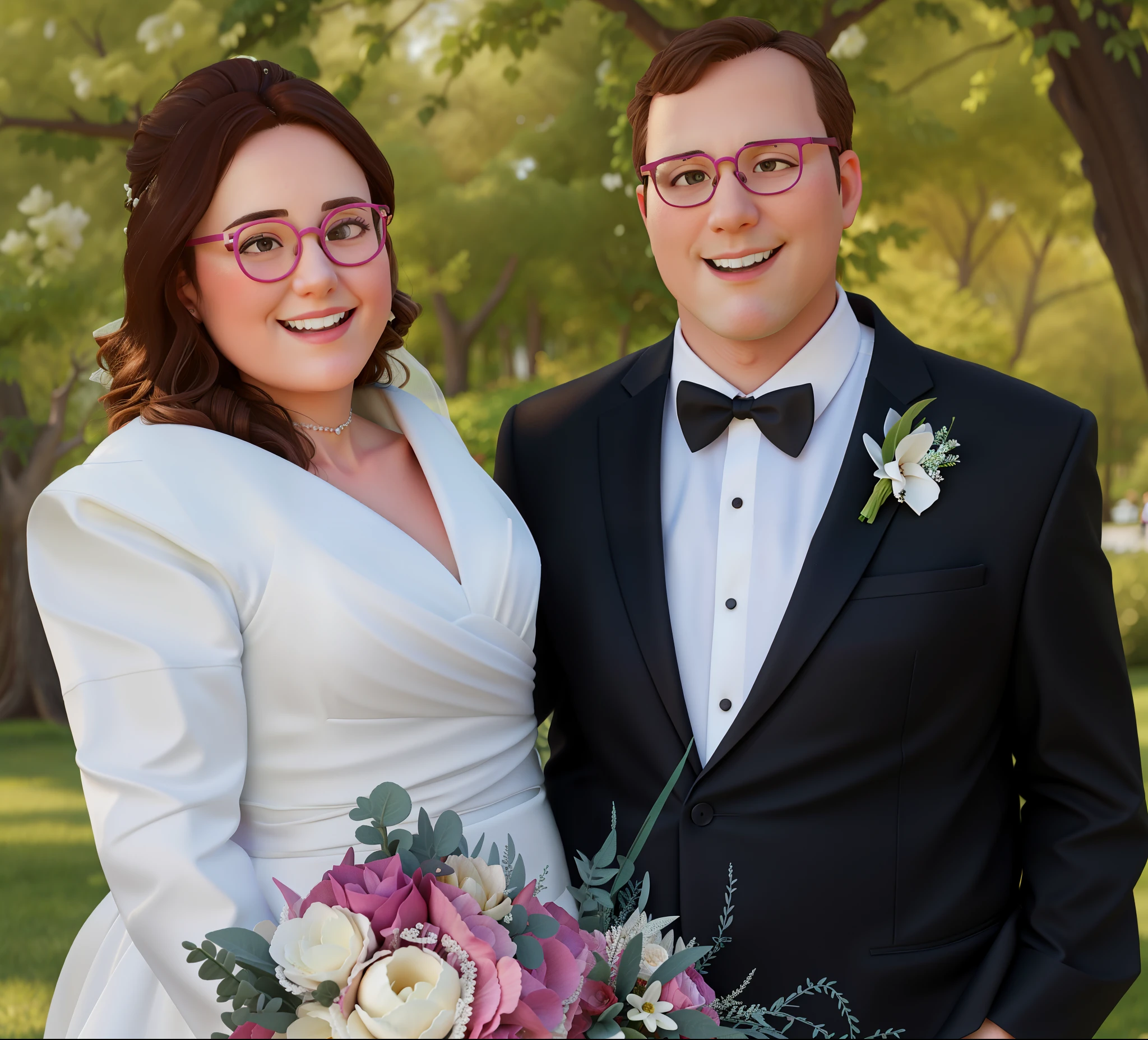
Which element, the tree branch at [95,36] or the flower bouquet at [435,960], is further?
the tree branch at [95,36]

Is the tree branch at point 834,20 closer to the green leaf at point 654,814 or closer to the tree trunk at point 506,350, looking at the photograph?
the green leaf at point 654,814

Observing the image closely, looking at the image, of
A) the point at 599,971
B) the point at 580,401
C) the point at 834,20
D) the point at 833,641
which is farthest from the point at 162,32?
the point at 599,971

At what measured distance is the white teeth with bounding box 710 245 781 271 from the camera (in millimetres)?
2842

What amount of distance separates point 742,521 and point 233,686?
119 cm

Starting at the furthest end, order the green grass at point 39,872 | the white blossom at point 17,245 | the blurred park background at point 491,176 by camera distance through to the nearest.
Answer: the white blossom at point 17,245, the blurred park background at point 491,176, the green grass at point 39,872

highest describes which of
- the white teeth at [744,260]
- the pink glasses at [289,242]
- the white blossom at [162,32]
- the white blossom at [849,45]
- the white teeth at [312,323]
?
the white blossom at [162,32]

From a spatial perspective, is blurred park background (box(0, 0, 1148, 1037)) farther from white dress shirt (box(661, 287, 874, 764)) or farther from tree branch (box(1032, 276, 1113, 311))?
tree branch (box(1032, 276, 1113, 311))

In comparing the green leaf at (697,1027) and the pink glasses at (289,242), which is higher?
the pink glasses at (289,242)

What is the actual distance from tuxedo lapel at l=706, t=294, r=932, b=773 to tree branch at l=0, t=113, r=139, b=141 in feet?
28.3

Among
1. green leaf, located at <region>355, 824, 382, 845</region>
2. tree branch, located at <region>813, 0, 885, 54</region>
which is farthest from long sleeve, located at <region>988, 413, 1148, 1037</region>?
tree branch, located at <region>813, 0, 885, 54</region>

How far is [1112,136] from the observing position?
6547 millimetres

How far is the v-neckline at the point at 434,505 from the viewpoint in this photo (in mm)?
2713

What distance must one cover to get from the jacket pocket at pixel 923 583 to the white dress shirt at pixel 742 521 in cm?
18

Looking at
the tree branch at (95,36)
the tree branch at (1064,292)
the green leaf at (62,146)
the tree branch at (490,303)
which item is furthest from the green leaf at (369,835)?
the tree branch at (1064,292)
